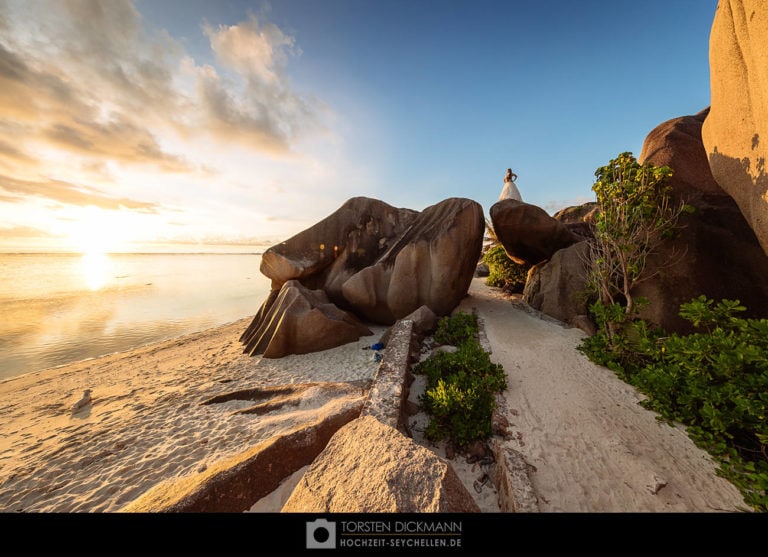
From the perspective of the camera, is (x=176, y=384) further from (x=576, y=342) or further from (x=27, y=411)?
(x=576, y=342)

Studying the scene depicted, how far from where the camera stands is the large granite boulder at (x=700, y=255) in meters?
6.23

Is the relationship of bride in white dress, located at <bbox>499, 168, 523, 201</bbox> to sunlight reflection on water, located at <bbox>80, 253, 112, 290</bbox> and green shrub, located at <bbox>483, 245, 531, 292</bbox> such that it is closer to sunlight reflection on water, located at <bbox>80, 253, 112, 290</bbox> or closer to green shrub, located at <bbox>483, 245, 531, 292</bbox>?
green shrub, located at <bbox>483, 245, 531, 292</bbox>

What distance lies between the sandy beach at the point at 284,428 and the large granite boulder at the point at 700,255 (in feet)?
7.74

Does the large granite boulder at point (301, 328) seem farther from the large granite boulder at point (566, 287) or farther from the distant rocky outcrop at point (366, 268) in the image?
the large granite boulder at point (566, 287)

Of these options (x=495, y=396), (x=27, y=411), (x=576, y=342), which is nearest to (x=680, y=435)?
(x=495, y=396)

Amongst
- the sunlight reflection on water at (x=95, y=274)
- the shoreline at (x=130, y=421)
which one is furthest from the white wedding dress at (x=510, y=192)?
the sunlight reflection on water at (x=95, y=274)

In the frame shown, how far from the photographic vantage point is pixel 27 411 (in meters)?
8.07

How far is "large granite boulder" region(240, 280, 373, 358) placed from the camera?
32.6 feet

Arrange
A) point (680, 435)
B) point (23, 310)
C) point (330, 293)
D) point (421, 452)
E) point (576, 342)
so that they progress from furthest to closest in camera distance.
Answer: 1. point (23, 310)
2. point (330, 293)
3. point (576, 342)
4. point (680, 435)
5. point (421, 452)

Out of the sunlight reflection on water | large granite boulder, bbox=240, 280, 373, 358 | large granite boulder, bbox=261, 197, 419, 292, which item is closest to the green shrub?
large granite boulder, bbox=261, 197, 419, 292

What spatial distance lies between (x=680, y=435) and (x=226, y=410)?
367 inches
